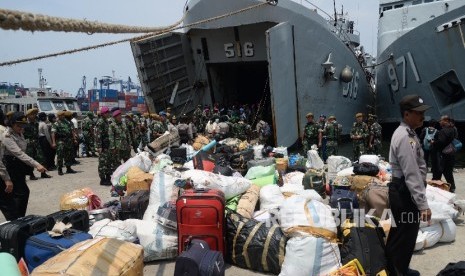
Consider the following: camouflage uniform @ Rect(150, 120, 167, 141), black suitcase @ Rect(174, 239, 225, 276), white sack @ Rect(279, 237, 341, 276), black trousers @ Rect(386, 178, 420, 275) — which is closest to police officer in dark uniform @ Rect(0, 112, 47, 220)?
black suitcase @ Rect(174, 239, 225, 276)

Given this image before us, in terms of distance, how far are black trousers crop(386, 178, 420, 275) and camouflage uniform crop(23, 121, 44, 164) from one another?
7.69m

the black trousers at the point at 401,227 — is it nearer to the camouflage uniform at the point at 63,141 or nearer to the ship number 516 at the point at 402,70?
the camouflage uniform at the point at 63,141

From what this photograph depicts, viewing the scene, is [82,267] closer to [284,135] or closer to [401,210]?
[401,210]

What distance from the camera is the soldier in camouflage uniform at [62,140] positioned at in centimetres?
823

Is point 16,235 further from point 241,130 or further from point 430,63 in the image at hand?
point 430,63

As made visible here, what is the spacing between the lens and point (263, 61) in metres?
10.8

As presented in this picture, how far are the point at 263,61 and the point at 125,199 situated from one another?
24.5ft

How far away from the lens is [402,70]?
37.9 feet

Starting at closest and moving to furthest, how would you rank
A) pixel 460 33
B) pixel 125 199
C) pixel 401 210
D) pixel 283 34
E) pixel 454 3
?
1. pixel 401 210
2. pixel 125 199
3. pixel 283 34
4. pixel 460 33
5. pixel 454 3

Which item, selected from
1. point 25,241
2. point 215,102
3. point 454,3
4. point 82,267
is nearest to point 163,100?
point 215,102

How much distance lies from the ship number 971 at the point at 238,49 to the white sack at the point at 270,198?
680 centimetres

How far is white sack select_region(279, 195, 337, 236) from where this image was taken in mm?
3109

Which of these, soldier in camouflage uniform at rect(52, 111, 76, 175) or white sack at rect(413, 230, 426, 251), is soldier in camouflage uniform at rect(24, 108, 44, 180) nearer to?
soldier in camouflage uniform at rect(52, 111, 76, 175)

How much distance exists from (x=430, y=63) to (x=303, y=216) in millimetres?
9269
